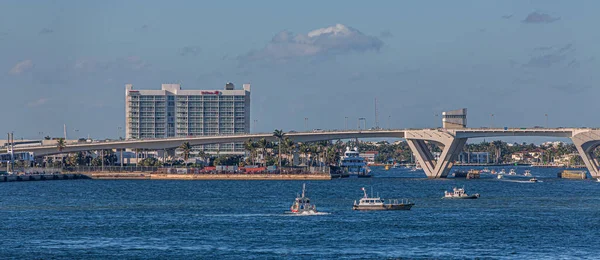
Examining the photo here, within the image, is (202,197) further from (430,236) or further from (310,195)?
(430,236)

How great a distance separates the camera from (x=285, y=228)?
3755 inches

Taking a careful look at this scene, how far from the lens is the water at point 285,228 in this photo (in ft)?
258

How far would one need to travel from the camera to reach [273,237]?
288ft

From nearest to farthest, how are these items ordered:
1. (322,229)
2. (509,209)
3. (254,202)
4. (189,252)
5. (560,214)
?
(189,252) → (322,229) → (560,214) → (509,209) → (254,202)

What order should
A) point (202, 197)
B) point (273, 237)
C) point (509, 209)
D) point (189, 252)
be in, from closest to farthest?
1. point (189, 252)
2. point (273, 237)
3. point (509, 209)
4. point (202, 197)

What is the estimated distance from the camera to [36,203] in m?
136

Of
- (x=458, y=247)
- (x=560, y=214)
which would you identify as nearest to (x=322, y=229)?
(x=458, y=247)

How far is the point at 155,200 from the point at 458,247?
70315 millimetres

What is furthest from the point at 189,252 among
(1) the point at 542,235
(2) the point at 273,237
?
(1) the point at 542,235

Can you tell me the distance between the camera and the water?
258ft

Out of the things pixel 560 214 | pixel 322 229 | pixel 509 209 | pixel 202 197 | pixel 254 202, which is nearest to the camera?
pixel 322 229

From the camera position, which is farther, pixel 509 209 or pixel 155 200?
pixel 155 200

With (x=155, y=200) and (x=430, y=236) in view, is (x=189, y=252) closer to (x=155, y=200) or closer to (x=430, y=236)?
(x=430, y=236)

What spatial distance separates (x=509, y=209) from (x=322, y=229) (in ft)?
127
